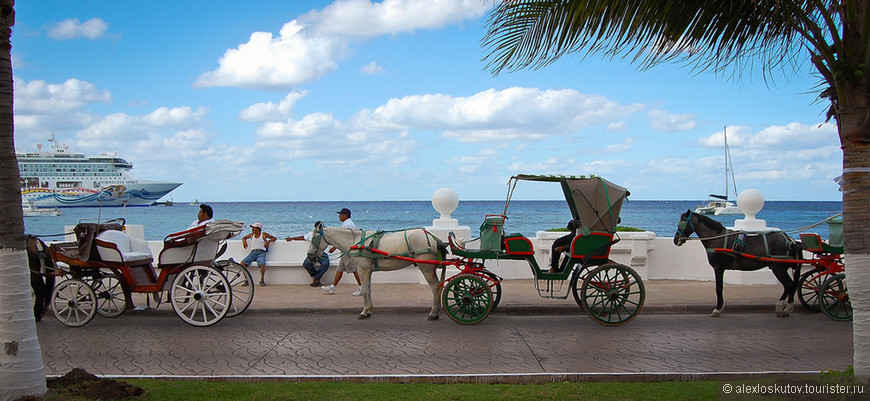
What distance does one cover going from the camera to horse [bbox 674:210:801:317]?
971 cm

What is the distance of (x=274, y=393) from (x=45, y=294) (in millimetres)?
6363

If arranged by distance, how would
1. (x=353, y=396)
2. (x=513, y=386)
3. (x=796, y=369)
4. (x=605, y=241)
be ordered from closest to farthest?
1. (x=353, y=396)
2. (x=513, y=386)
3. (x=796, y=369)
4. (x=605, y=241)

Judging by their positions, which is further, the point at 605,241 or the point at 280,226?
the point at 280,226

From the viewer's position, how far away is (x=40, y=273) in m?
9.28

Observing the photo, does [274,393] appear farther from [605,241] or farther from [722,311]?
[722,311]

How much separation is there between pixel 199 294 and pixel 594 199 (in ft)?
19.9

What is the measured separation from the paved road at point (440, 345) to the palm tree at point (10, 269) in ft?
5.24

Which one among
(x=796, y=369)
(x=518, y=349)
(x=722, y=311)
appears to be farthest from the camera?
(x=722, y=311)

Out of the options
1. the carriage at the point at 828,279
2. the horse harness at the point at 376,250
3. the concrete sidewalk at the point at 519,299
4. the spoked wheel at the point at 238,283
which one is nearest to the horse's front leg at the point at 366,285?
the horse harness at the point at 376,250

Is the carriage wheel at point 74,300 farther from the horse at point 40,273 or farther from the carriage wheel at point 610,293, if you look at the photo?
the carriage wheel at point 610,293

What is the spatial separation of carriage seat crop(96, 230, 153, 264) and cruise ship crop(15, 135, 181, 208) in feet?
252

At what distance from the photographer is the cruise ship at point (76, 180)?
3142 inches

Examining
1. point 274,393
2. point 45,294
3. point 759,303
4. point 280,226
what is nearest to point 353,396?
point 274,393

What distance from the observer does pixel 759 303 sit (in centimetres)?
1057
